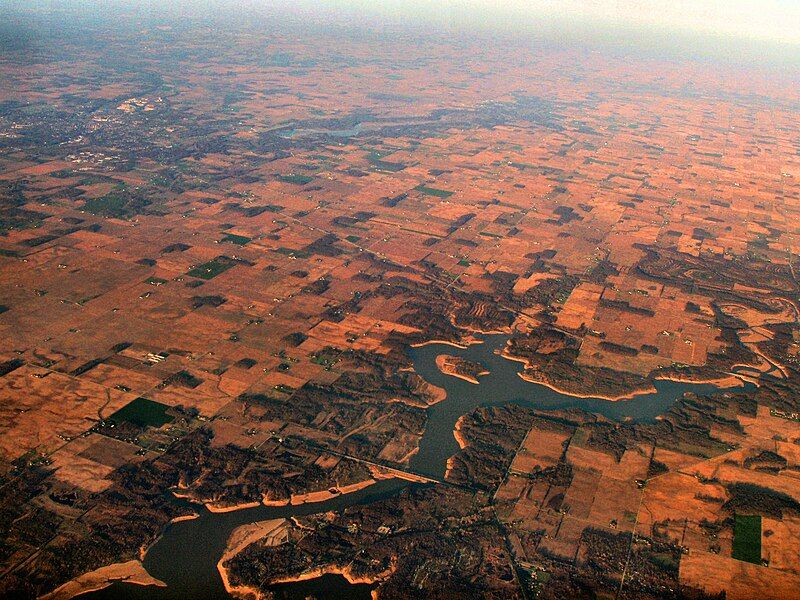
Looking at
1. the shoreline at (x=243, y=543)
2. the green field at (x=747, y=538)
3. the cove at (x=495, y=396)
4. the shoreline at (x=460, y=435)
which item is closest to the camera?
the shoreline at (x=243, y=543)

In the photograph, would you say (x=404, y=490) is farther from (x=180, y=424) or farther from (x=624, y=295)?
(x=624, y=295)

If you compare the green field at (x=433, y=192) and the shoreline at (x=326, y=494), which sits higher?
the shoreline at (x=326, y=494)

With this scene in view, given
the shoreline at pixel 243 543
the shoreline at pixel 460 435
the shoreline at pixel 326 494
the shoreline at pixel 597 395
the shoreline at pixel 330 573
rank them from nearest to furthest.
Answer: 1. the shoreline at pixel 243 543
2. the shoreline at pixel 330 573
3. the shoreline at pixel 326 494
4. the shoreline at pixel 460 435
5. the shoreline at pixel 597 395

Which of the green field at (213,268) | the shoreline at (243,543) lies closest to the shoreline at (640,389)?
the shoreline at (243,543)

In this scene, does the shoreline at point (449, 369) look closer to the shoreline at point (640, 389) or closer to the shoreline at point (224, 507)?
the shoreline at point (640, 389)

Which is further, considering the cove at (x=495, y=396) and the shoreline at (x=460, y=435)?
the cove at (x=495, y=396)

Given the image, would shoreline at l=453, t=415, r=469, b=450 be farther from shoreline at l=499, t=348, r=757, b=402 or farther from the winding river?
shoreline at l=499, t=348, r=757, b=402

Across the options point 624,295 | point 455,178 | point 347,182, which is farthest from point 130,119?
point 624,295

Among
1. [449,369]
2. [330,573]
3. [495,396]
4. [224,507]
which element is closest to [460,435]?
[495,396]
